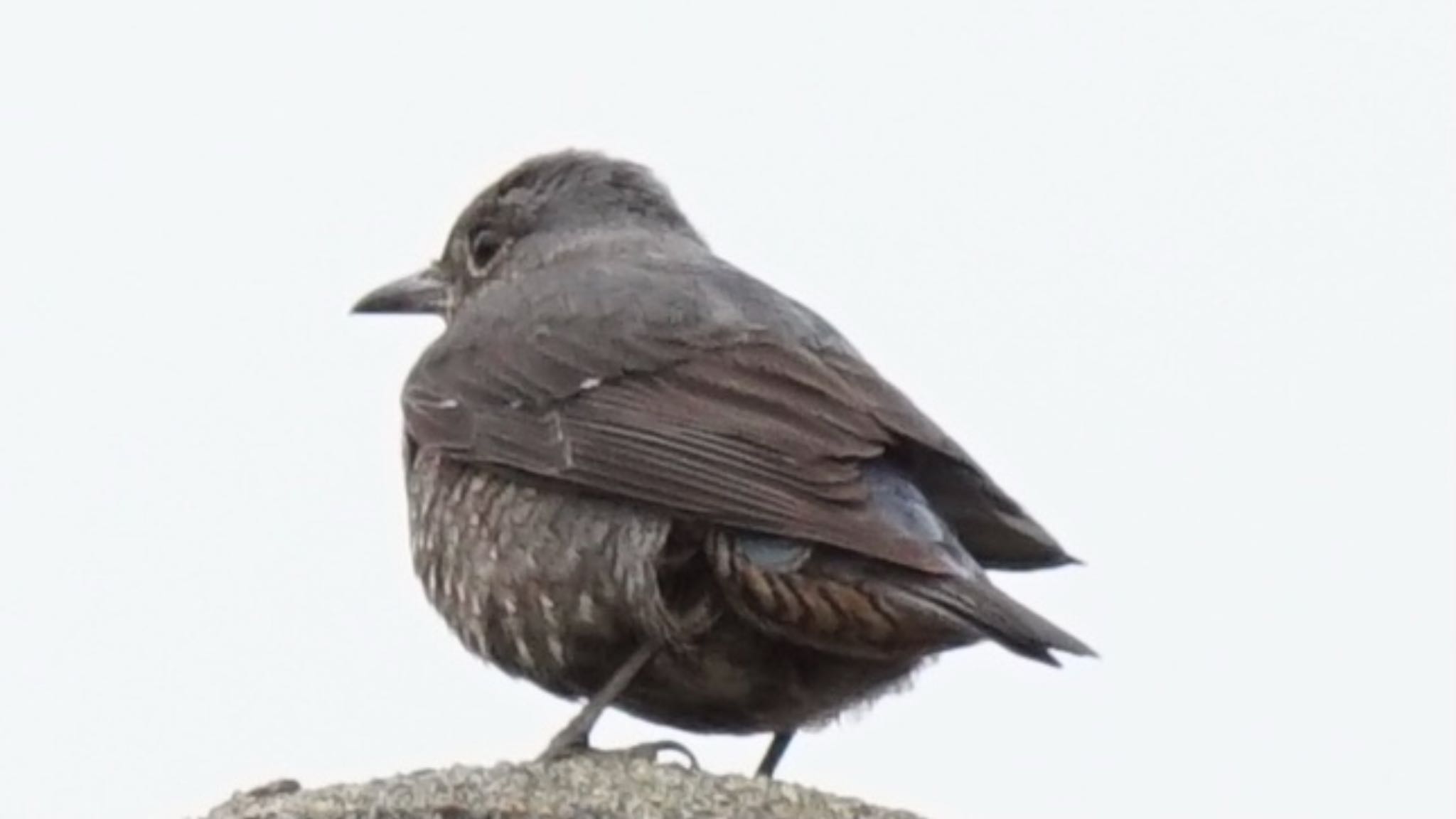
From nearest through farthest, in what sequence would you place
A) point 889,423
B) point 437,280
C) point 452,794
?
point 452,794 < point 889,423 < point 437,280

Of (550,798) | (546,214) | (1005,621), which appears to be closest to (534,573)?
(1005,621)

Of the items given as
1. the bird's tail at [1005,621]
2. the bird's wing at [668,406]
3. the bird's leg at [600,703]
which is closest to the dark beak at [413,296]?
the bird's wing at [668,406]

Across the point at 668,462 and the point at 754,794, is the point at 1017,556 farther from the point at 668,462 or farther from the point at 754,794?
the point at 754,794

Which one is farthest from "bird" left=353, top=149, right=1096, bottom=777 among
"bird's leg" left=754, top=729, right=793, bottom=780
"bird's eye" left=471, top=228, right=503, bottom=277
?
"bird's eye" left=471, top=228, right=503, bottom=277

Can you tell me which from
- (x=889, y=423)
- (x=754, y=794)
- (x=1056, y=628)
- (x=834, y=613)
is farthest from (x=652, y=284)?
(x=754, y=794)

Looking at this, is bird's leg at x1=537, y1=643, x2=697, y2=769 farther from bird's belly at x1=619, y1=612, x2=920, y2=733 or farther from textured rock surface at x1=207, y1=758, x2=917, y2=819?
textured rock surface at x1=207, y1=758, x2=917, y2=819
